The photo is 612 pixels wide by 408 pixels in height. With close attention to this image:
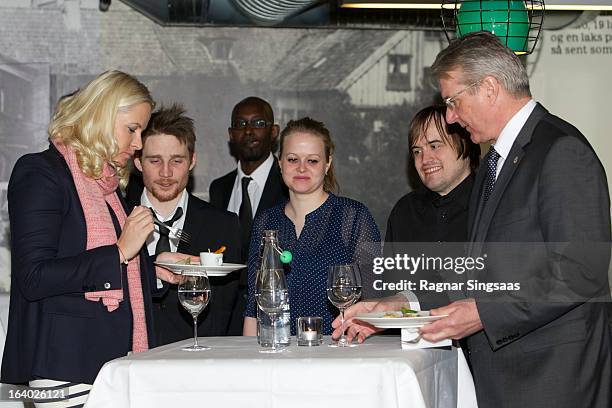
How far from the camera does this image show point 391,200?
6.24 m

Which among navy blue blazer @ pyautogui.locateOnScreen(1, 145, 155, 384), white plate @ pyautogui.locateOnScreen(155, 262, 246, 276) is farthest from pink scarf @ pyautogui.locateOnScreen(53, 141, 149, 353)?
white plate @ pyautogui.locateOnScreen(155, 262, 246, 276)

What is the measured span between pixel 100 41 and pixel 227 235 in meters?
2.38

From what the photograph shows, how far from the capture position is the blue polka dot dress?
11.9 feet

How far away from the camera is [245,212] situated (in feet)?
17.3

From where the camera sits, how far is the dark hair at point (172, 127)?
13.9 ft

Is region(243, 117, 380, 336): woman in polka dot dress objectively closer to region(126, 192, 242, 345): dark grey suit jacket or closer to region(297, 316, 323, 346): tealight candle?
region(126, 192, 242, 345): dark grey suit jacket

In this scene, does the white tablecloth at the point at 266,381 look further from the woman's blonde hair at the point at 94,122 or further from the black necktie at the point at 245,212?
the black necktie at the point at 245,212

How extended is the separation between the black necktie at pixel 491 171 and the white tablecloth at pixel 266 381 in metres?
0.63

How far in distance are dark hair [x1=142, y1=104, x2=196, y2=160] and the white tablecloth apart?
1674 mm

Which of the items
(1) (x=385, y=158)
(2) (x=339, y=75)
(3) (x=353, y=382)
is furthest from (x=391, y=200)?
(3) (x=353, y=382)

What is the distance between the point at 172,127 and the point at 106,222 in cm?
113

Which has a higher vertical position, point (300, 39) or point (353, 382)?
point (300, 39)

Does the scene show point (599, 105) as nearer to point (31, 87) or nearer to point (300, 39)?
point (300, 39)

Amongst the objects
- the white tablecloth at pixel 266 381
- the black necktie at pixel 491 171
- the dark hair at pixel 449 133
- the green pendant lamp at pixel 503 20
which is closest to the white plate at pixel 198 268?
the white tablecloth at pixel 266 381
